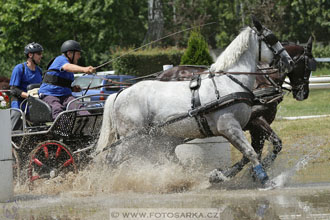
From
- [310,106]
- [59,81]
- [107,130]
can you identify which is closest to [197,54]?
[310,106]

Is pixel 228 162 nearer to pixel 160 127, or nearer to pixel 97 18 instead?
pixel 160 127

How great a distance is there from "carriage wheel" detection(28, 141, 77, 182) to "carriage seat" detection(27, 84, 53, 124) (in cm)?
37

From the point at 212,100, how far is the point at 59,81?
2514 mm

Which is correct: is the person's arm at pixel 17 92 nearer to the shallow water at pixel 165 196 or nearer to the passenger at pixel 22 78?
the passenger at pixel 22 78

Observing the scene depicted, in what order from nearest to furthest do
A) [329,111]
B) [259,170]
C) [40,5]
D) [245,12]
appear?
[259,170] → [329,111] → [40,5] → [245,12]

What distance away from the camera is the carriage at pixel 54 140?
9094 millimetres

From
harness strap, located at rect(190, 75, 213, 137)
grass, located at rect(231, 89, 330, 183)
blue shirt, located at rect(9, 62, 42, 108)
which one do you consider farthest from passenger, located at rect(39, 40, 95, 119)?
grass, located at rect(231, 89, 330, 183)

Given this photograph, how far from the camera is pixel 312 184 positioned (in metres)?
8.41

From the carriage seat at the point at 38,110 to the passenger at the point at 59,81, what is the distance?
0.12 metres

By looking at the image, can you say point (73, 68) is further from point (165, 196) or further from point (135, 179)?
point (165, 196)

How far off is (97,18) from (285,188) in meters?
23.1

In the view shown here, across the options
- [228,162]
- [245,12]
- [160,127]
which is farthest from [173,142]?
[245,12]

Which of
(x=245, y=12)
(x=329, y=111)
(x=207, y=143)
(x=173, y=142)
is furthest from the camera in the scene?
A: (x=245, y=12)

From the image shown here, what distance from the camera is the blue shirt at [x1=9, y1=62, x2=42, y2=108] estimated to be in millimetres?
9898
